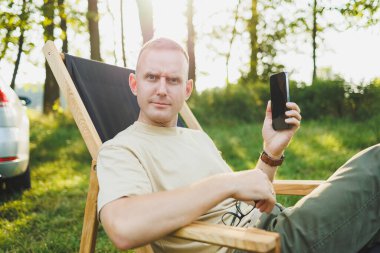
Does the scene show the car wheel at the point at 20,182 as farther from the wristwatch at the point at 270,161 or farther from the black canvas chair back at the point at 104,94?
the wristwatch at the point at 270,161

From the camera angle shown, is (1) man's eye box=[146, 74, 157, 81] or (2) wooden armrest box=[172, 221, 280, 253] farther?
(1) man's eye box=[146, 74, 157, 81]

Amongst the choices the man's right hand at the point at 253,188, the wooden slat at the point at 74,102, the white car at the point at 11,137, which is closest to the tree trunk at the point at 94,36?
the white car at the point at 11,137

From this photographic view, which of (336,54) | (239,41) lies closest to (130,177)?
(336,54)

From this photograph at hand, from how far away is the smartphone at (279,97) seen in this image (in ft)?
7.57

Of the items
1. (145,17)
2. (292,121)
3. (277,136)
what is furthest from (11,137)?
(145,17)

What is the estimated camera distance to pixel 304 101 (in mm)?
10961

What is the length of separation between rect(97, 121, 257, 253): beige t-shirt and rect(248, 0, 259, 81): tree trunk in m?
14.9

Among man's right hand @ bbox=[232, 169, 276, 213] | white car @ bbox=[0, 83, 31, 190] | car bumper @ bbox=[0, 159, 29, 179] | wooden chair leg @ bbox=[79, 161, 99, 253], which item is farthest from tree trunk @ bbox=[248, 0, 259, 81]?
man's right hand @ bbox=[232, 169, 276, 213]

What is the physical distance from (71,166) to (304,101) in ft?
19.9

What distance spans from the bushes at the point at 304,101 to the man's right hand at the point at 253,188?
8.61m

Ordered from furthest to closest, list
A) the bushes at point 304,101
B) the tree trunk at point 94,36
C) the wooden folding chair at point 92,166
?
the tree trunk at point 94,36 → the bushes at point 304,101 → the wooden folding chair at point 92,166

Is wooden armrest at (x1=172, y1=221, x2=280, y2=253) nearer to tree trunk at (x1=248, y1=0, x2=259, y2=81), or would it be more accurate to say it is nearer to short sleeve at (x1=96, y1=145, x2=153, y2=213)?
short sleeve at (x1=96, y1=145, x2=153, y2=213)

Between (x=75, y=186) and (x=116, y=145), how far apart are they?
13.8ft

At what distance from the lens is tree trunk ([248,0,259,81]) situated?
A: 17266mm
